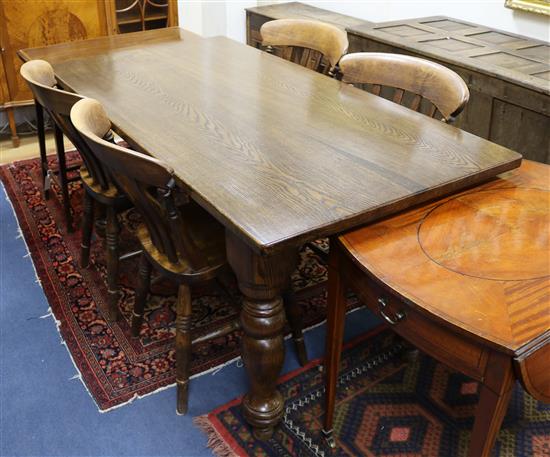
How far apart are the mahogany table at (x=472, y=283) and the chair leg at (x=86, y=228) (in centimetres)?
114

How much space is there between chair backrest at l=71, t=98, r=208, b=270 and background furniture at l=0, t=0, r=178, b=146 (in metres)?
2.02

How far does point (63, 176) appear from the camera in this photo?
246 centimetres

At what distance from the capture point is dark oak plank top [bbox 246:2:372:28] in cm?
349

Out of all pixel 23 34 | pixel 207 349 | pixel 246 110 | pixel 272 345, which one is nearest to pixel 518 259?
pixel 272 345

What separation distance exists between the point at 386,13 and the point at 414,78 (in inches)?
65.8

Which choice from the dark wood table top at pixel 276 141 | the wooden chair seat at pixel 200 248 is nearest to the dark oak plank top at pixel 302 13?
the dark wood table top at pixel 276 141

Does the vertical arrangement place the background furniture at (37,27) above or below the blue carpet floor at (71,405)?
above

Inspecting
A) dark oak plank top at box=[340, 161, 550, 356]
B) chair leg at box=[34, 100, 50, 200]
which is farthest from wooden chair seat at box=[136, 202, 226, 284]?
chair leg at box=[34, 100, 50, 200]

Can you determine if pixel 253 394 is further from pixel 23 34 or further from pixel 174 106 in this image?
pixel 23 34

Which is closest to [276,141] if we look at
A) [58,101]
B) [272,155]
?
[272,155]

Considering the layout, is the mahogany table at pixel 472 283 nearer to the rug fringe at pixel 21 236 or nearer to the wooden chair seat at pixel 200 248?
the wooden chair seat at pixel 200 248

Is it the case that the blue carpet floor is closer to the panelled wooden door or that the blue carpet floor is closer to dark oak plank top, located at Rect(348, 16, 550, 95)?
dark oak plank top, located at Rect(348, 16, 550, 95)

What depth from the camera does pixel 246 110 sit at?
5.86 feet

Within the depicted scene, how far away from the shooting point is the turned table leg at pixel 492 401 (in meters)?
1.00
